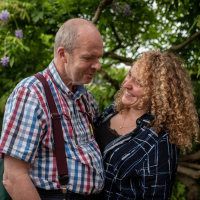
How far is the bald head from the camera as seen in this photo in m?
1.97

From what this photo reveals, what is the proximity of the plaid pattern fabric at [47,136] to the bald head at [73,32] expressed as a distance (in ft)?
0.67

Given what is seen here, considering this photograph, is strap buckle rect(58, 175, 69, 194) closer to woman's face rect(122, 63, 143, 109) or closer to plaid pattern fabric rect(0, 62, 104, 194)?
plaid pattern fabric rect(0, 62, 104, 194)

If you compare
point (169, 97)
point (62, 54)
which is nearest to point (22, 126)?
point (62, 54)

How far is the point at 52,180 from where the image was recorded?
183cm

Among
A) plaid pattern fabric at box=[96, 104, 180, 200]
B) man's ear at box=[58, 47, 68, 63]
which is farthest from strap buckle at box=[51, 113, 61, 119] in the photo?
plaid pattern fabric at box=[96, 104, 180, 200]

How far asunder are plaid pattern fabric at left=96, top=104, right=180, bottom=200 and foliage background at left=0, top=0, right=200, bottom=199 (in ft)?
3.48

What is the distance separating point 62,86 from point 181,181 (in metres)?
2.59

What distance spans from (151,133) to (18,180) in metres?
1.04

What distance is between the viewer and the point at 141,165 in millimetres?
2072

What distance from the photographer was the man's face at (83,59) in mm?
1978

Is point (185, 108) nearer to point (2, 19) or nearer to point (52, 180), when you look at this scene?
point (52, 180)

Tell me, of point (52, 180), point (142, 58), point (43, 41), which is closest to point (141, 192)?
point (52, 180)

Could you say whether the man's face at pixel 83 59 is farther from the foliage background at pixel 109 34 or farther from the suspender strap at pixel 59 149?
the foliage background at pixel 109 34

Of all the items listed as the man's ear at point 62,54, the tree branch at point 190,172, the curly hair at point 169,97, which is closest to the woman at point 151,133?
the curly hair at point 169,97
